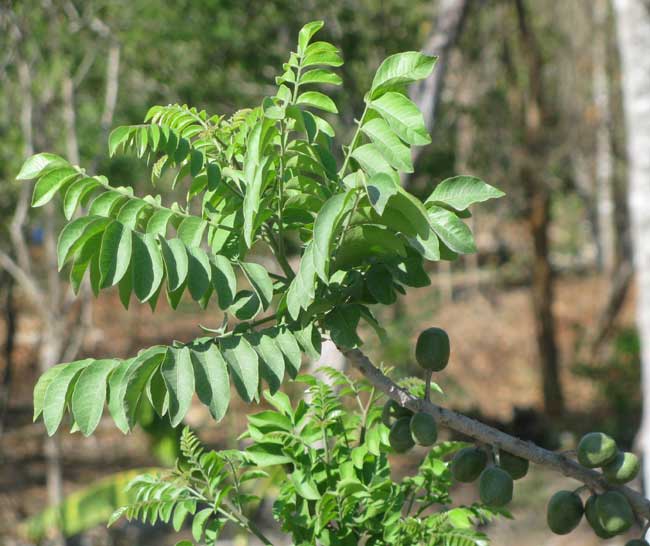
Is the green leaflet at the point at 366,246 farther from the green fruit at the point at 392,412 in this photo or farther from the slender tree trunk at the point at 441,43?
the slender tree trunk at the point at 441,43

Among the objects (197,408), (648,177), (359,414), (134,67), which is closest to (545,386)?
(197,408)

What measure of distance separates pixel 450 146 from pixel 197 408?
5.34m

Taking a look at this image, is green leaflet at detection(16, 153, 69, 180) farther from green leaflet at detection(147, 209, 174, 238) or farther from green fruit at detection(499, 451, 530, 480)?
green fruit at detection(499, 451, 530, 480)

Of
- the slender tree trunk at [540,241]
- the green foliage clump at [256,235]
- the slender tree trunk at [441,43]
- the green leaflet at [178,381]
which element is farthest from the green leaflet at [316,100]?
the slender tree trunk at [540,241]

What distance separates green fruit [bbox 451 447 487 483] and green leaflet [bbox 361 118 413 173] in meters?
0.46

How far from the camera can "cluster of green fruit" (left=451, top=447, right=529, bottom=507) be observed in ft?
4.28

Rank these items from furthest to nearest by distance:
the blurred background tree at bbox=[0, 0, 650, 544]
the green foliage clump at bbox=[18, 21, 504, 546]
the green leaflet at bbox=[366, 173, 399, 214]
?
the blurred background tree at bbox=[0, 0, 650, 544] → the green foliage clump at bbox=[18, 21, 504, 546] → the green leaflet at bbox=[366, 173, 399, 214]

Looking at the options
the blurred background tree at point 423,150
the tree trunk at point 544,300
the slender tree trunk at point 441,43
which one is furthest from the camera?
the tree trunk at point 544,300

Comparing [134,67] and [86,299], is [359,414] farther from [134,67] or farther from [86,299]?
[134,67]

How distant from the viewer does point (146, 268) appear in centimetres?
122

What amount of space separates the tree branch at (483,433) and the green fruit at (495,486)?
42 mm

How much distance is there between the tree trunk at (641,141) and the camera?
4.71 m

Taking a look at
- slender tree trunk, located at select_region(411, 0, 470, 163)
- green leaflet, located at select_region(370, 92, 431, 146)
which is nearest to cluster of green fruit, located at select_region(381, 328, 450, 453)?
green leaflet, located at select_region(370, 92, 431, 146)

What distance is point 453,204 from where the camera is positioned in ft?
4.14
